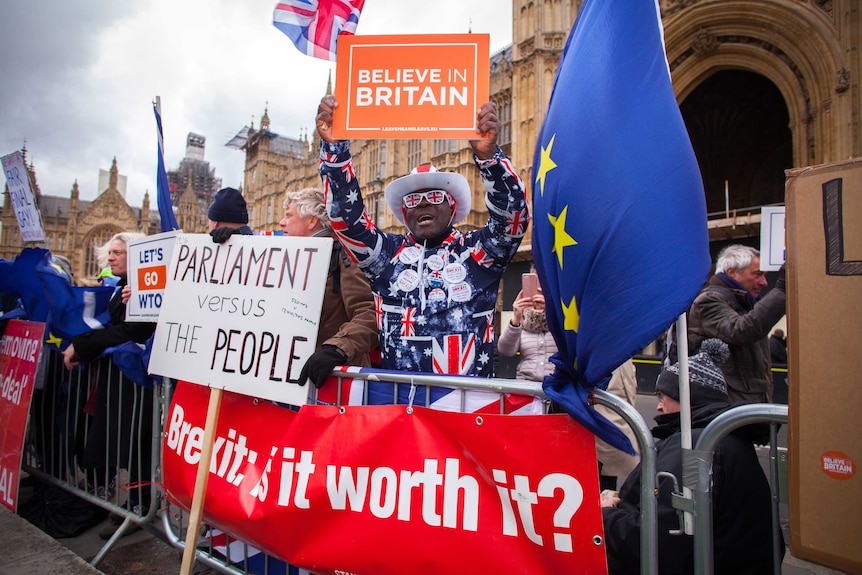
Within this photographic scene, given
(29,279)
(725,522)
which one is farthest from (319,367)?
(29,279)

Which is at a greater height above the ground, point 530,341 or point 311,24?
point 311,24

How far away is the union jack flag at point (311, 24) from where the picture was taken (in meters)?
2.44

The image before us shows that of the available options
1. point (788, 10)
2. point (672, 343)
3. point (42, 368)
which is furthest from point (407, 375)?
point (788, 10)

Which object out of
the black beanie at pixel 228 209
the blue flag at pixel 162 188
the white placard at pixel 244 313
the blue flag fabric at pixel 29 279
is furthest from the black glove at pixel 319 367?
A: the blue flag fabric at pixel 29 279

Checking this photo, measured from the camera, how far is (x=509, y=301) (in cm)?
2098

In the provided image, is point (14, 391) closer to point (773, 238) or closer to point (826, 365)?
point (826, 365)

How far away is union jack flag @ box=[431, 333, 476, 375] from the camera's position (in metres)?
2.21

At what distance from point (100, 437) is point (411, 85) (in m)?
2.91

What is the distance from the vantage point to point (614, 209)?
134cm

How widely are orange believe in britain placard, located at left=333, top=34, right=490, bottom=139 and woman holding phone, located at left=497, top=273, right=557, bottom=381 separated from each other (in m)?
1.29

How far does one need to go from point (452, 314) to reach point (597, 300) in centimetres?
94

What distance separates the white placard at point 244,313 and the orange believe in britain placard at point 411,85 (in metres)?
0.59

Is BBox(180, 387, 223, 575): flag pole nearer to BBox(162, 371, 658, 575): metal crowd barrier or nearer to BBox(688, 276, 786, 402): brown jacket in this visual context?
BBox(162, 371, 658, 575): metal crowd barrier

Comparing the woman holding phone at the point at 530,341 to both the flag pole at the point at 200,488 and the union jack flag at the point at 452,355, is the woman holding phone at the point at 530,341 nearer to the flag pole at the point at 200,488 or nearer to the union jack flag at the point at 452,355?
the union jack flag at the point at 452,355
